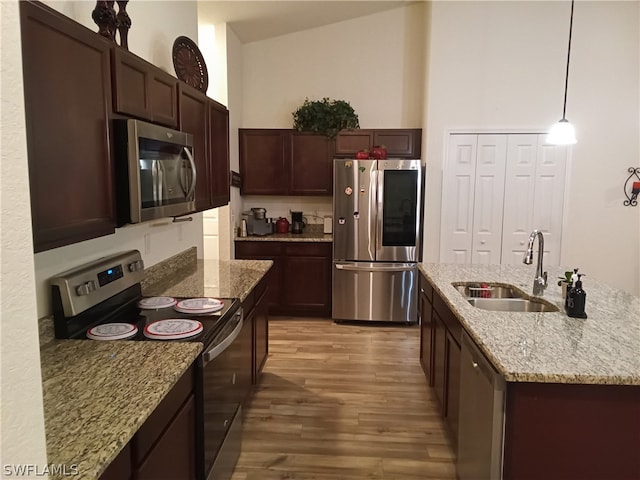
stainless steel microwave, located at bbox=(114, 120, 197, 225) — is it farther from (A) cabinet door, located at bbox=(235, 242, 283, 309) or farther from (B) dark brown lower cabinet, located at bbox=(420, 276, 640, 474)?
(A) cabinet door, located at bbox=(235, 242, 283, 309)

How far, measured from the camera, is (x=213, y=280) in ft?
9.23

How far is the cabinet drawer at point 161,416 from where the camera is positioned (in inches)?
50.5

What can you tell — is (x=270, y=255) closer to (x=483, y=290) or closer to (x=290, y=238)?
(x=290, y=238)

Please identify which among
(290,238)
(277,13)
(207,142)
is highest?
(277,13)

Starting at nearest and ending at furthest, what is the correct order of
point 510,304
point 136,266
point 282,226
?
point 136,266 < point 510,304 < point 282,226

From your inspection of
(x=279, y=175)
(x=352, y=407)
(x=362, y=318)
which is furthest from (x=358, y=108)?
(x=352, y=407)

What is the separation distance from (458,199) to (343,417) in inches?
111

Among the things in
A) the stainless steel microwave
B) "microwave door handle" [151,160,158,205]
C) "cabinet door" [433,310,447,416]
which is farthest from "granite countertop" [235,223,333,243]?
"microwave door handle" [151,160,158,205]

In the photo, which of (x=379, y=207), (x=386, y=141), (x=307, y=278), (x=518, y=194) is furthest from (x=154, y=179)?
(x=518, y=194)

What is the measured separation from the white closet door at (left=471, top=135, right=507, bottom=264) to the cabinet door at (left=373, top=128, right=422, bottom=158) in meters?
0.65

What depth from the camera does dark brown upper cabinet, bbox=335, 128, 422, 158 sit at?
16.5ft

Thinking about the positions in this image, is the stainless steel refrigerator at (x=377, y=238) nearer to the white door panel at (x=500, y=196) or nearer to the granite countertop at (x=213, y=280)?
the white door panel at (x=500, y=196)

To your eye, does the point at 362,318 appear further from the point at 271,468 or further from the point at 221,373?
the point at 221,373

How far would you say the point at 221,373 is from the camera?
2080 millimetres
